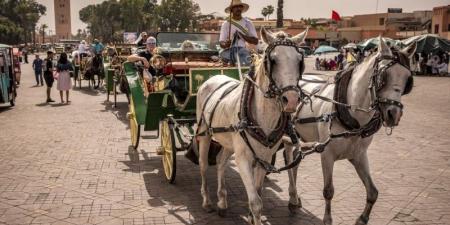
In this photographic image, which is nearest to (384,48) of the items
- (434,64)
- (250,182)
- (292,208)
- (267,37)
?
(267,37)

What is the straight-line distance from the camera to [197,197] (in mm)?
6148

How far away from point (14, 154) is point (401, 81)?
24.4ft

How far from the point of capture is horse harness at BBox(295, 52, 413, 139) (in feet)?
14.0

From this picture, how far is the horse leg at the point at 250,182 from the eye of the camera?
4.05 m

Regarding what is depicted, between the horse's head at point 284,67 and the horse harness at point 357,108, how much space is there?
1.11 meters

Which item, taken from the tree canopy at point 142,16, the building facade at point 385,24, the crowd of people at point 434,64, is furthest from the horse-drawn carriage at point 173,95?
the building facade at point 385,24

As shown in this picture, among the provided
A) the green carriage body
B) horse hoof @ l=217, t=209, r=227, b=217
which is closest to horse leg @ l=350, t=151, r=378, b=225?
horse hoof @ l=217, t=209, r=227, b=217

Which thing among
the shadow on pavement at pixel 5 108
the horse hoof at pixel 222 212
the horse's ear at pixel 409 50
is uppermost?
the horse's ear at pixel 409 50

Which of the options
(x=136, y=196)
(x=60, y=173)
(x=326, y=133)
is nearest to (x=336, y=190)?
(x=326, y=133)

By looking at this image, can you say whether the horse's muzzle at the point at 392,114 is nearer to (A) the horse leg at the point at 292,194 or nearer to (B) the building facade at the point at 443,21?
(A) the horse leg at the point at 292,194

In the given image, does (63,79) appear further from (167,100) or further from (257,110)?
(257,110)

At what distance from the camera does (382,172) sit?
738cm

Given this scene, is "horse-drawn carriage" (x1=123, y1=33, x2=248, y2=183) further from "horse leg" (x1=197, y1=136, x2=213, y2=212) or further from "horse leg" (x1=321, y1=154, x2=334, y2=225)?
"horse leg" (x1=321, y1=154, x2=334, y2=225)

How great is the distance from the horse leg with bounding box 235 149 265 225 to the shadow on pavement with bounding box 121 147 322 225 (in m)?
1.23
